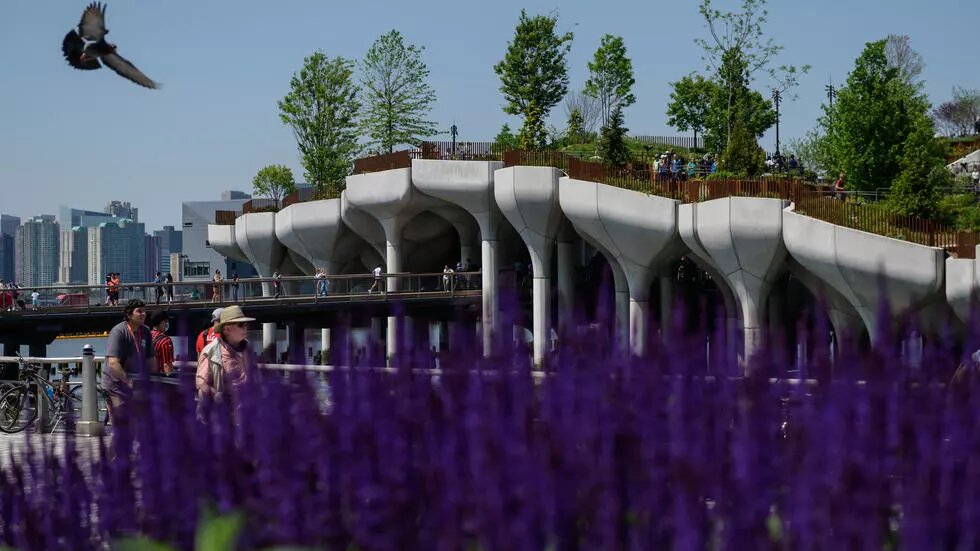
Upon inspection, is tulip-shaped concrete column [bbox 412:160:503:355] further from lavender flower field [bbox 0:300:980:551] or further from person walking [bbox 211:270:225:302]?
lavender flower field [bbox 0:300:980:551]

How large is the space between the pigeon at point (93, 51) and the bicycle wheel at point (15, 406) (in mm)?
5574

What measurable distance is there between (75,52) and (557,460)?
955 cm

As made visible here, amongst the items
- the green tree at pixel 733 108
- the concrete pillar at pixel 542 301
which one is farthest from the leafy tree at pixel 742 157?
the concrete pillar at pixel 542 301

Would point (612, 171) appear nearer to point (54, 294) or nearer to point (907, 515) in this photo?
point (54, 294)

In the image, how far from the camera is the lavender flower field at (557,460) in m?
2.99

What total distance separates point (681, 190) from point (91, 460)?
33416mm

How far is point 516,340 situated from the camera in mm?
4156

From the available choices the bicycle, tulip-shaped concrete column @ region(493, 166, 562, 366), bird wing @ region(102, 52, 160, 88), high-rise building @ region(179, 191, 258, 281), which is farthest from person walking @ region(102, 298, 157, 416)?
high-rise building @ region(179, 191, 258, 281)

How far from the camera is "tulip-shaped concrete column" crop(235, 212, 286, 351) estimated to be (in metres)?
57.1

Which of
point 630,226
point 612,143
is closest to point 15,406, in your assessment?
point 630,226

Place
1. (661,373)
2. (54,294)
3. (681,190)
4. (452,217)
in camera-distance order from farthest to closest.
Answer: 1. (452,217)
2. (54,294)
3. (681,190)
4. (661,373)

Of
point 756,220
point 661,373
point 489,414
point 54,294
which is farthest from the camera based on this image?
point 54,294

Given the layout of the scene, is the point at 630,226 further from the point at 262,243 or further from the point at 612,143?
the point at 262,243

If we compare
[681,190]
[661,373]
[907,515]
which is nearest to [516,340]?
[661,373]
